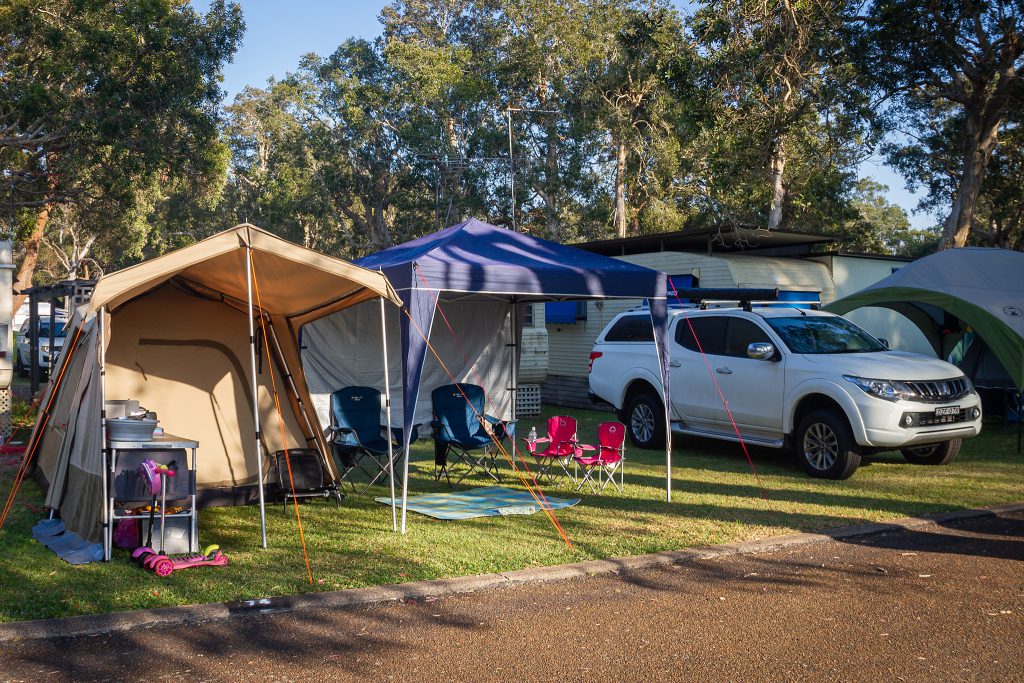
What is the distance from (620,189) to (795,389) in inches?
798

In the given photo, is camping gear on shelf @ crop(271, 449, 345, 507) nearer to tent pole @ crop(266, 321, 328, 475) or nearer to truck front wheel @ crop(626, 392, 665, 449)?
tent pole @ crop(266, 321, 328, 475)

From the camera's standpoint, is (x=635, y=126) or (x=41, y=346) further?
(x=635, y=126)

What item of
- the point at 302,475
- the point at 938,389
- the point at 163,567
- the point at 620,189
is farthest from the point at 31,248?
the point at 938,389

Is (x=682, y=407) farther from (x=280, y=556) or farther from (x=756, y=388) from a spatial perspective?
(x=280, y=556)

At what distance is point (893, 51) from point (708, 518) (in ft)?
42.2

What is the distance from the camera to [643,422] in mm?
12648

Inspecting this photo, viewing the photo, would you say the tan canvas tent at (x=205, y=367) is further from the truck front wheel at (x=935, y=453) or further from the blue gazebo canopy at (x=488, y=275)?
the truck front wheel at (x=935, y=453)

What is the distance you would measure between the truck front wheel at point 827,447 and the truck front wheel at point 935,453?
1.40 metres

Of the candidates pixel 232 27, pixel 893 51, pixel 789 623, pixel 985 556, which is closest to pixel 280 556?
pixel 789 623

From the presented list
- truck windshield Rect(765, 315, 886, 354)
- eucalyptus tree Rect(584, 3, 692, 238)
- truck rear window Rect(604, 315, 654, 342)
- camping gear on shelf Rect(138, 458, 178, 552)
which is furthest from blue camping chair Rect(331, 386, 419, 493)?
eucalyptus tree Rect(584, 3, 692, 238)

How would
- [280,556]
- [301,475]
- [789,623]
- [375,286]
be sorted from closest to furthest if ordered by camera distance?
[789,623]
[280,556]
[375,286]
[301,475]

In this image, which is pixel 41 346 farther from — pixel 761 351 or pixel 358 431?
pixel 761 351

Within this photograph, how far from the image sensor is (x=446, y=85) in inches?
1316

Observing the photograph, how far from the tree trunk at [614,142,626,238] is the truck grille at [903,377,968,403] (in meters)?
19.9
